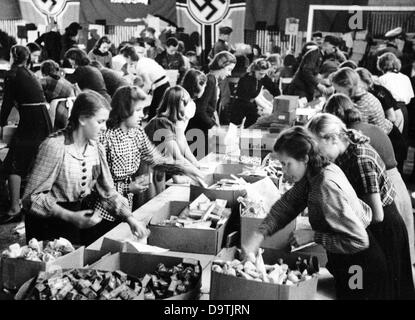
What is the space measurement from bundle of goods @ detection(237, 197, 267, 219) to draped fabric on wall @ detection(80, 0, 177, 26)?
32.9ft

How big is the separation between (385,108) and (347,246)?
11.9 feet

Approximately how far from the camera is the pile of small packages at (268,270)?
224 cm

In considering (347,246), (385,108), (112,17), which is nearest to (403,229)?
(347,246)

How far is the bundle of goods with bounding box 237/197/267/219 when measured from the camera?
3046 millimetres

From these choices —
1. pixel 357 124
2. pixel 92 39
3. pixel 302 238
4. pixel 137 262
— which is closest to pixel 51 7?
pixel 92 39

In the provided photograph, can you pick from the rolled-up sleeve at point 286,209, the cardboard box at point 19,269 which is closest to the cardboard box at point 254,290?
the rolled-up sleeve at point 286,209

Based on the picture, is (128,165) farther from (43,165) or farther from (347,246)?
(347,246)

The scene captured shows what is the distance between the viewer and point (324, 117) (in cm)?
308

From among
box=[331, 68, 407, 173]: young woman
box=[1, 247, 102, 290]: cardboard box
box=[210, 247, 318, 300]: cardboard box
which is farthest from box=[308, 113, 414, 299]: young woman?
box=[331, 68, 407, 173]: young woman

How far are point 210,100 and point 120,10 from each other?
7679 mm

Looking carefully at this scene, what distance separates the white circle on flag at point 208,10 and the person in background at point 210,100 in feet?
19.9

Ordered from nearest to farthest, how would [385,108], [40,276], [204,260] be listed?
[40,276] → [204,260] → [385,108]

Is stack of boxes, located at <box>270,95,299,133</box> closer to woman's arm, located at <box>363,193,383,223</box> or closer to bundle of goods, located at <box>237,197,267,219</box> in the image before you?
bundle of goods, located at <box>237,197,267,219</box>

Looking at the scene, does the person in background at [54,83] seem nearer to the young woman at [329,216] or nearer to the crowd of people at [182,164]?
the crowd of people at [182,164]
